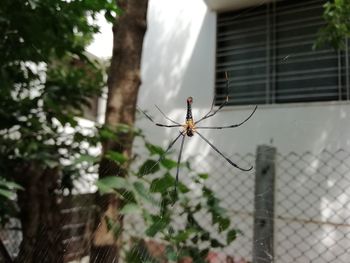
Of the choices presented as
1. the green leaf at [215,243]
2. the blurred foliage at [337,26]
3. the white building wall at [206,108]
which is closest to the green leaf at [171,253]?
the green leaf at [215,243]

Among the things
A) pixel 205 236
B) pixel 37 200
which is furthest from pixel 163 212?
pixel 37 200

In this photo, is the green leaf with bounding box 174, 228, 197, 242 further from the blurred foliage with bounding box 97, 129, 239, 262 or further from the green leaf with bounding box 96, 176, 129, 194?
the green leaf with bounding box 96, 176, 129, 194

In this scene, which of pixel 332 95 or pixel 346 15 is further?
pixel 346 15

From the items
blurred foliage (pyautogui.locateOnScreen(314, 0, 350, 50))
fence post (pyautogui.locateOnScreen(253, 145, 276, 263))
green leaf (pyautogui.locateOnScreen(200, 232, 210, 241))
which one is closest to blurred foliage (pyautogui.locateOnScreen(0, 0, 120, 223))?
green leaf (pyautogui.locateOnScreen(200, 232, 210, 241))

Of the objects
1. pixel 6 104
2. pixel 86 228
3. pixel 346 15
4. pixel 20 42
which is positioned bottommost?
pixel 86 228

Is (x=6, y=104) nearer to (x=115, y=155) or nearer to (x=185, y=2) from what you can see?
(x=115, y=155)

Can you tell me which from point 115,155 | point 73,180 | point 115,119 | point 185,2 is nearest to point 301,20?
point 185,2

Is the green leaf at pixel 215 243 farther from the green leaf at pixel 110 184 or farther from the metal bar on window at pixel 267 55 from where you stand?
the metal bar on window at pixel 267 55
